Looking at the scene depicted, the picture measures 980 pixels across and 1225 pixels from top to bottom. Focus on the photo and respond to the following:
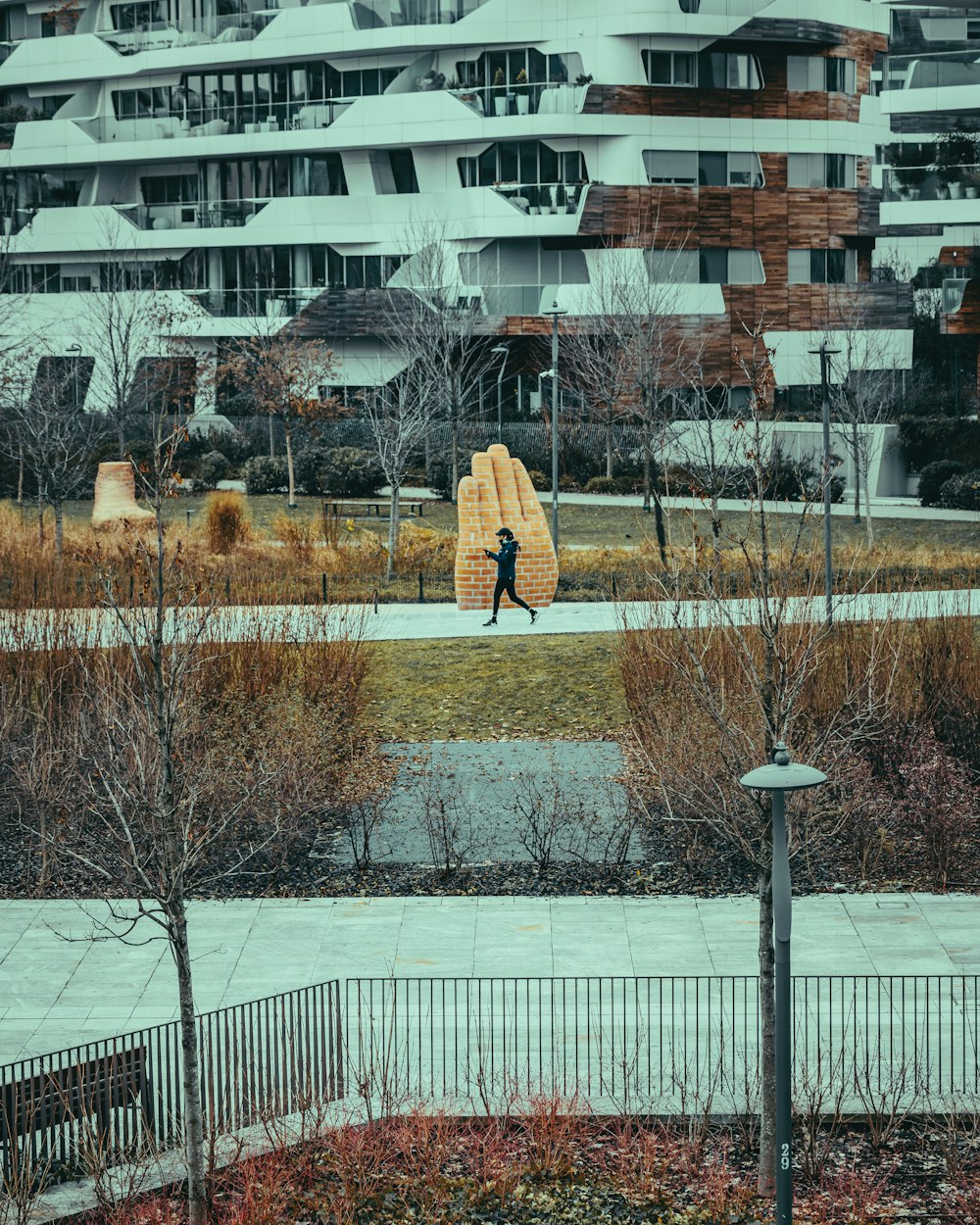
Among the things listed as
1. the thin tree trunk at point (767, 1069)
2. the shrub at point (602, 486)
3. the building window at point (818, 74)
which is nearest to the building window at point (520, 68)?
the building window at point (818, 74)

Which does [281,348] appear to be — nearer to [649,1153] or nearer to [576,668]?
[576,668]

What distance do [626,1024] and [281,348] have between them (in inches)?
1637

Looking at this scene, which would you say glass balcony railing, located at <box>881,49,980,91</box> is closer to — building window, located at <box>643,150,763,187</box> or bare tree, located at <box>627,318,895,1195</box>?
building window, located at <box>643,150,763,187</box>

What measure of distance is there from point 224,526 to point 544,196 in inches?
976

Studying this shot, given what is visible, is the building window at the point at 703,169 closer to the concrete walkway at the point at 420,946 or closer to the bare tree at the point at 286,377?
the bare tree at the point at 286,377

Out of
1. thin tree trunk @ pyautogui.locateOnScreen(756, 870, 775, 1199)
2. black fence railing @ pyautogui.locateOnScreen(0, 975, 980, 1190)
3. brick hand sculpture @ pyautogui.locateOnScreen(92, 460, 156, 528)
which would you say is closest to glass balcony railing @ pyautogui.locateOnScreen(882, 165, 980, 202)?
brick hand sculpture @ pyautogui.locateOnScreen(92, 460, 156, 528)

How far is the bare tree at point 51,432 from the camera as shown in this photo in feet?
119

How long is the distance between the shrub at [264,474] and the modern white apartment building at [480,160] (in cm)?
921

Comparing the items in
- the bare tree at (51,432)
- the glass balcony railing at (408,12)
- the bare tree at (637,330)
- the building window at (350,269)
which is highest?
the glass balcony railing at (408,12)

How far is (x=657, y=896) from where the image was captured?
17328mm

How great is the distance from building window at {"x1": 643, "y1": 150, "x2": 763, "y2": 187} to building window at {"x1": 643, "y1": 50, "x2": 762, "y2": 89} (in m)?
2.16

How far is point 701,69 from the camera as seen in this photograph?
2248 inches

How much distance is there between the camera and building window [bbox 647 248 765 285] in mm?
56656

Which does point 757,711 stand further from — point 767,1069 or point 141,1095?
point 141,1095
